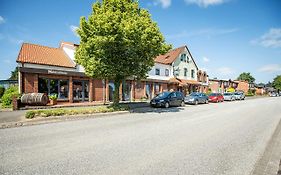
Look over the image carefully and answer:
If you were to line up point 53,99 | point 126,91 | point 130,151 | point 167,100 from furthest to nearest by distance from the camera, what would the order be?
point 126,91 → point 167,100 → point 53,99 → point 130,151

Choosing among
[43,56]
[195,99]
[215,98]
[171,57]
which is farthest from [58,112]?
[171,57]

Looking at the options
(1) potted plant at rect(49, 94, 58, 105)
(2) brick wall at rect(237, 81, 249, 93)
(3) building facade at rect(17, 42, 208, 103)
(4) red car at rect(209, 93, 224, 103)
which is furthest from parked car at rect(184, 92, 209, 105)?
(2) brick wall at rect(237, 81, 249, 93)

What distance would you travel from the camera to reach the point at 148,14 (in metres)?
15.9

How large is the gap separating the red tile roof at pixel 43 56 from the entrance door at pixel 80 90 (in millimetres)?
2163

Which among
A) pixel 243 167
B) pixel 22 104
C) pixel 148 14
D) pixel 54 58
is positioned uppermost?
pixel 148 14

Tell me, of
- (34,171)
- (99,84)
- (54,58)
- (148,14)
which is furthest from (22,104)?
(34,171)

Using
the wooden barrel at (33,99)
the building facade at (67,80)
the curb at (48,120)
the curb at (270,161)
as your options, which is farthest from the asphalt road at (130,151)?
the building facade at (67,80)

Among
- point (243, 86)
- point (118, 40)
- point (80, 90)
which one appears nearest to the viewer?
point (118, 40)

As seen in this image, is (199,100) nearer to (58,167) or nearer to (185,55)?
(185,55)

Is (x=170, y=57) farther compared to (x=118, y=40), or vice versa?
(x=170, y=57)

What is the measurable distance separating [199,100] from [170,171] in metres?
23.1

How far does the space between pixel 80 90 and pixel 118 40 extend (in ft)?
37.8

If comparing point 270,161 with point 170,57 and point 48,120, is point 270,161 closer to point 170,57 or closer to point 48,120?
point 48,120

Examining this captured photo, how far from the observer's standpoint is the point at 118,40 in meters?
14.0
